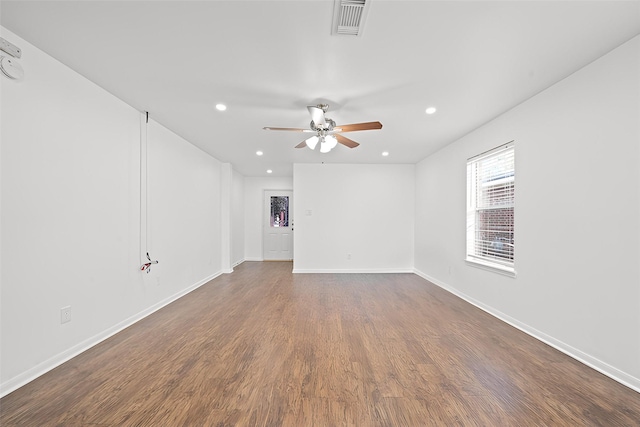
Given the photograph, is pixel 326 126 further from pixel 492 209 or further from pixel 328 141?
pixel 492 209

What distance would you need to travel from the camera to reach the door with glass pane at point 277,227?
313 inches

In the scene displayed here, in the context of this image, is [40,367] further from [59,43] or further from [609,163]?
[609,163]

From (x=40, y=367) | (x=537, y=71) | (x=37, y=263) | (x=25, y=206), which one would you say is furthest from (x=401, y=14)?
(x=40, y=367)

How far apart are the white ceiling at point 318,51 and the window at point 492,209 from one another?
0.63 metres

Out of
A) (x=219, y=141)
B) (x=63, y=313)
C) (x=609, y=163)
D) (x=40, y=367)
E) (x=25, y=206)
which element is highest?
(x=219, y=141)

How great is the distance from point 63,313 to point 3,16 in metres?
2.16

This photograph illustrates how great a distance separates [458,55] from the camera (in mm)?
2152

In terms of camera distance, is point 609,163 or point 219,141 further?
point 219,141

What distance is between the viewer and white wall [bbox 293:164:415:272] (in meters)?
6.08

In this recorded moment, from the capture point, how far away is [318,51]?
2.09 metres

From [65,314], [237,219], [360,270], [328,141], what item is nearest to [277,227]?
[237,219]

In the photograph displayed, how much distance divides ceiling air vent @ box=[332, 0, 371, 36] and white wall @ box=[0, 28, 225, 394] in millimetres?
2275

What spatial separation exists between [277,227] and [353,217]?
2754 mm

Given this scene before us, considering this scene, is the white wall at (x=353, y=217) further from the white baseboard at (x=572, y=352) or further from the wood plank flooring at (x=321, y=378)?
the wood plank flooring at (x=321, y=378)
